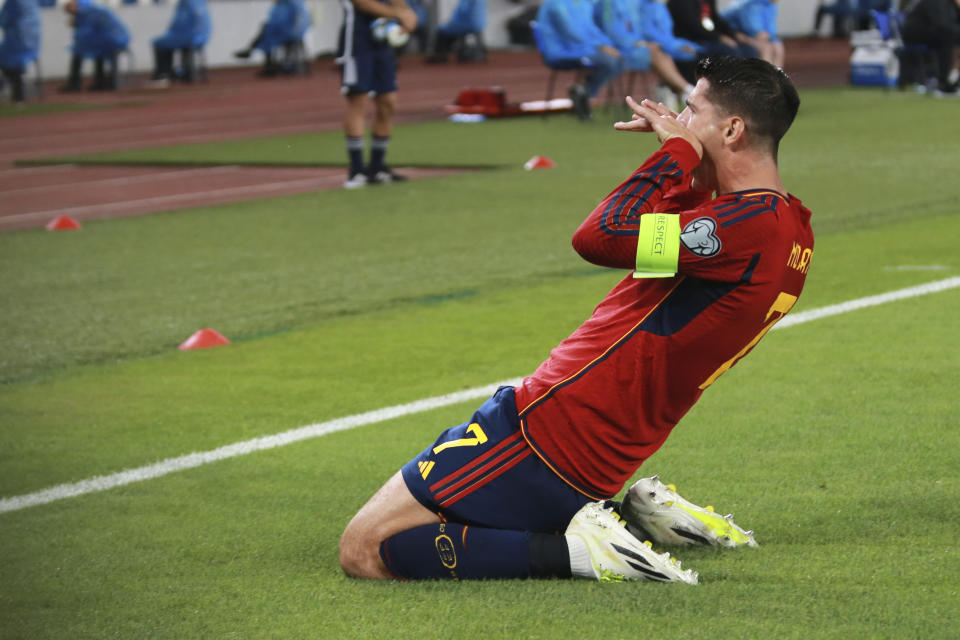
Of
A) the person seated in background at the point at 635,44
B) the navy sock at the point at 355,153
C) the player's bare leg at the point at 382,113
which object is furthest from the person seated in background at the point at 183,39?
the player's bare leg at the point at 382,113

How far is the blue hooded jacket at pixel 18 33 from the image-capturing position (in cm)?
2517

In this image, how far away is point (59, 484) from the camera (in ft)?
15.4

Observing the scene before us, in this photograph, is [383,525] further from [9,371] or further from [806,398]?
[9,371]

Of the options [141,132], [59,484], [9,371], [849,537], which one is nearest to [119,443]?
A: [59,484]

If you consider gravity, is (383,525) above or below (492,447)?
below

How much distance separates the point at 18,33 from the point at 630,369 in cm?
2393

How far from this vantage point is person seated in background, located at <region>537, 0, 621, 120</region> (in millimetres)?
18812

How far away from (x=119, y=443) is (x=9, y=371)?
1.47m

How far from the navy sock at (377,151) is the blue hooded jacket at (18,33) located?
14.6 meters

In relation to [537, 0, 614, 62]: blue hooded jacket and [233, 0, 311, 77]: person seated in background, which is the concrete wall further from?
[537, 0, 614, 62]: blue hooded jacket

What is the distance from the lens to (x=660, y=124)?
3.38 metres

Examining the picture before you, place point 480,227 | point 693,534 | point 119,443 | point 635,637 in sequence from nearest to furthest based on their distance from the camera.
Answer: point 635,637 → point 693,534 → point 119,443 → point 480,227

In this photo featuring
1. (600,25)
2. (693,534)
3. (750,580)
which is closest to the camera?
(750,580)

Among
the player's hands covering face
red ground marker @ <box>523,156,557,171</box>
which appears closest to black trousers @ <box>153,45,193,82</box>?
red ground marker @ <box>523,156,557,171</box>
